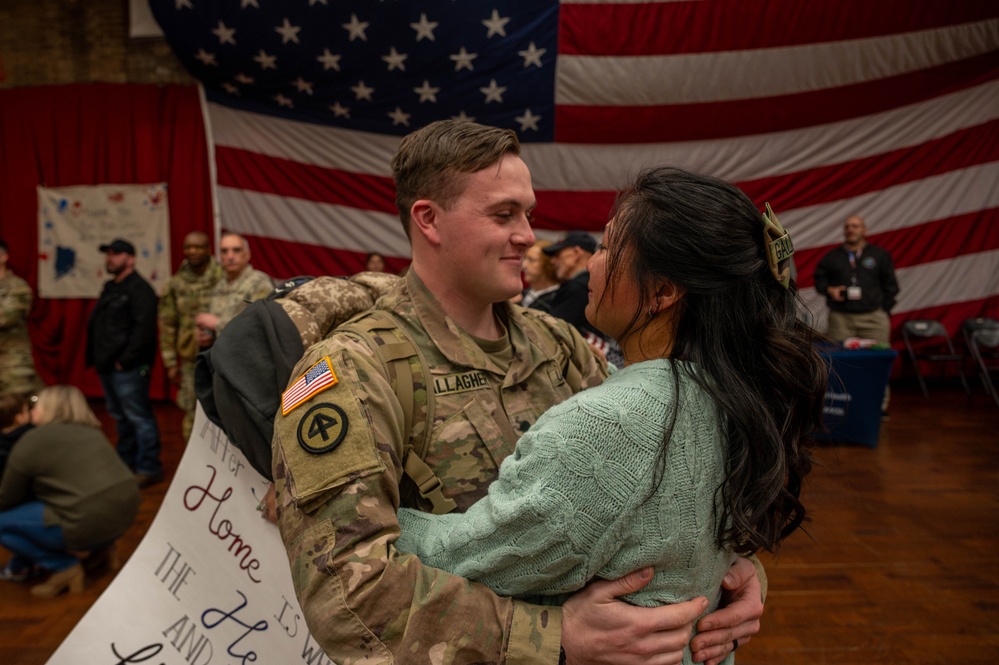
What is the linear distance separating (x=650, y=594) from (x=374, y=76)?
6719mm

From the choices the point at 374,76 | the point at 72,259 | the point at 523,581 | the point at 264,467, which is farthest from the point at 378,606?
Answer: the point at 72,259

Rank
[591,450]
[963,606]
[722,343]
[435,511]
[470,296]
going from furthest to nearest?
[963,606]
[470,296]
[435,511]
[722,343]
[591,450]

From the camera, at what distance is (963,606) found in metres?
3.31

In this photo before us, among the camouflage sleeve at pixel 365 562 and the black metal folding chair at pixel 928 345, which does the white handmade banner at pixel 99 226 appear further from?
the black metal folding chair at pixel 928 345

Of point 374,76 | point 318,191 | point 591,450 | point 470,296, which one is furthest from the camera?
point 318,191

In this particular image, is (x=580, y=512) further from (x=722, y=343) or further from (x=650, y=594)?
(x=722, y=343)

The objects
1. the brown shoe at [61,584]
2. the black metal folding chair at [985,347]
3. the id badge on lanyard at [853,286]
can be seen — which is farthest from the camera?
the black metal folding chair at [985,347]

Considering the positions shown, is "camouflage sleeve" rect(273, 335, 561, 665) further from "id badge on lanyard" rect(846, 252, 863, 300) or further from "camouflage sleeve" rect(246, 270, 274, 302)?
"id badge on lanyard" rect(846, 252, 863, 300)

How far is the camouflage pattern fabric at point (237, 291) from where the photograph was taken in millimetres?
4508

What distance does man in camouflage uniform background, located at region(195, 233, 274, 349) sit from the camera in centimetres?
460

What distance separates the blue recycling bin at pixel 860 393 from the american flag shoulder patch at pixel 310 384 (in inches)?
198

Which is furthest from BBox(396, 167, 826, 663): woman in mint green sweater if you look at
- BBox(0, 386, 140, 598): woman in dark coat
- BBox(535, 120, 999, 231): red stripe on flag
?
BBox(535, 120, 999, 231): red stripe on flag

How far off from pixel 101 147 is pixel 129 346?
3.74 meters

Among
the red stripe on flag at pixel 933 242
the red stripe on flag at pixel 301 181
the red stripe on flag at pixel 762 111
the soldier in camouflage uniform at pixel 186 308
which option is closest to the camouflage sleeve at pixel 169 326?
the soldier in camouflage uniform at pixel 186 308
